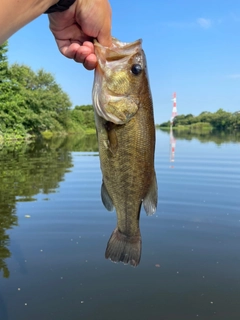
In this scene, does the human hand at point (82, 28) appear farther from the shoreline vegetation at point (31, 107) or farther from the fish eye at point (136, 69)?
the shoreline vegetation at point (31, 107)

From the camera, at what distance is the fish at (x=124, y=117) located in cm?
238

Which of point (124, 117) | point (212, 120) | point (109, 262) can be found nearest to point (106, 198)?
point (124, 117)

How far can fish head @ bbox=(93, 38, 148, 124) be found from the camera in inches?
93.1

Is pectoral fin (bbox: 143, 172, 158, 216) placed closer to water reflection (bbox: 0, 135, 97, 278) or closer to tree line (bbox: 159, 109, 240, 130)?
water reflection (bbox: 0, 135, 97, 278)

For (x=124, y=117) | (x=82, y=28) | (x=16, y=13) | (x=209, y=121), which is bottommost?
(x=124, y=117)

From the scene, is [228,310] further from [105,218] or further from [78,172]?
[78,172]

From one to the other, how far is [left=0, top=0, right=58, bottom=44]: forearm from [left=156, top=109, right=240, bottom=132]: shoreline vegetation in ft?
364

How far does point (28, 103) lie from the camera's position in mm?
45062

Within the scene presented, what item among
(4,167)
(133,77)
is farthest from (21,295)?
(4,167)

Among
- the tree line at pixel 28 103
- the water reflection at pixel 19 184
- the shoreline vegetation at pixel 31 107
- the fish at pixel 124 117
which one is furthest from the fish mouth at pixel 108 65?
the tree line at pixel 28 103

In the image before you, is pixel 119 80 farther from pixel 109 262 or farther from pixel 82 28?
pixel 109 262

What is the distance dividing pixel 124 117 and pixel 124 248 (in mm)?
1044

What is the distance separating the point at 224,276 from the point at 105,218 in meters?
3.28

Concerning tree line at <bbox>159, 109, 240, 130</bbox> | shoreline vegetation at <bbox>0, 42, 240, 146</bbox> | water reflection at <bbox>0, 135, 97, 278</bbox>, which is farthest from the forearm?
tree line at <bbox>159, 109, 240, 130</bbox>
